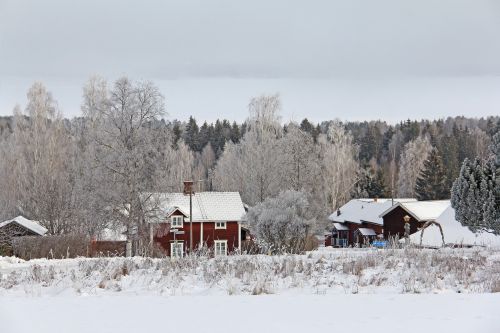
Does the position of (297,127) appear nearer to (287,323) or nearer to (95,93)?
(95,93)

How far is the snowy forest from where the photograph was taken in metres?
31.2

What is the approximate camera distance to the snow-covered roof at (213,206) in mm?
41656

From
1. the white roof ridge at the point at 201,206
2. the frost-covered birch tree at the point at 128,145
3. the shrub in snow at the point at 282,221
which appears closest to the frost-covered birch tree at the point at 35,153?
the white roof ridge at the point at 201,206

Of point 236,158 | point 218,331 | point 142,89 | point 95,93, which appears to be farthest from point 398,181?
point 218,331

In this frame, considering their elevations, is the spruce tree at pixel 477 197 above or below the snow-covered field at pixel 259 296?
above

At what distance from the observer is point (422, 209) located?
47.2 meters

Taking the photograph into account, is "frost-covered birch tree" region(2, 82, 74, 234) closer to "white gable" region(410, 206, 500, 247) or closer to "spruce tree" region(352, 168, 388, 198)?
"white gable" region(410, 206, 500, 247)

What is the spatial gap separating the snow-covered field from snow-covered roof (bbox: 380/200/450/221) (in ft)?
110

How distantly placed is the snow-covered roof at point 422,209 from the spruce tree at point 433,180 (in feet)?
60.7

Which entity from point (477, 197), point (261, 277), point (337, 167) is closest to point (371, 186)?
point (337, 167)

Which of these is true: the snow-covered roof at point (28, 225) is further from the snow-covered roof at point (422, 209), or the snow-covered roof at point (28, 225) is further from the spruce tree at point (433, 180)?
the spruce tree at point (433, 180)

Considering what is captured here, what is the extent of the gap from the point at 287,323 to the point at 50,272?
600 cm

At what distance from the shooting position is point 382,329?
7152 millimetres

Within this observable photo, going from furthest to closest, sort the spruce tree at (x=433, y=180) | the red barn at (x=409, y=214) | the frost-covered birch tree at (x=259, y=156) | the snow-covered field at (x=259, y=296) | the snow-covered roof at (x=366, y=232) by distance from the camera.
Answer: the spruce tree at (x=433, y=180) → the snow-covered roof at (x=366, y=232) → the frost-covered birch tree at (x=259, y=156) → the red barn at (x=409, y=214) → the snow-covered field at (x=259, y=296)
